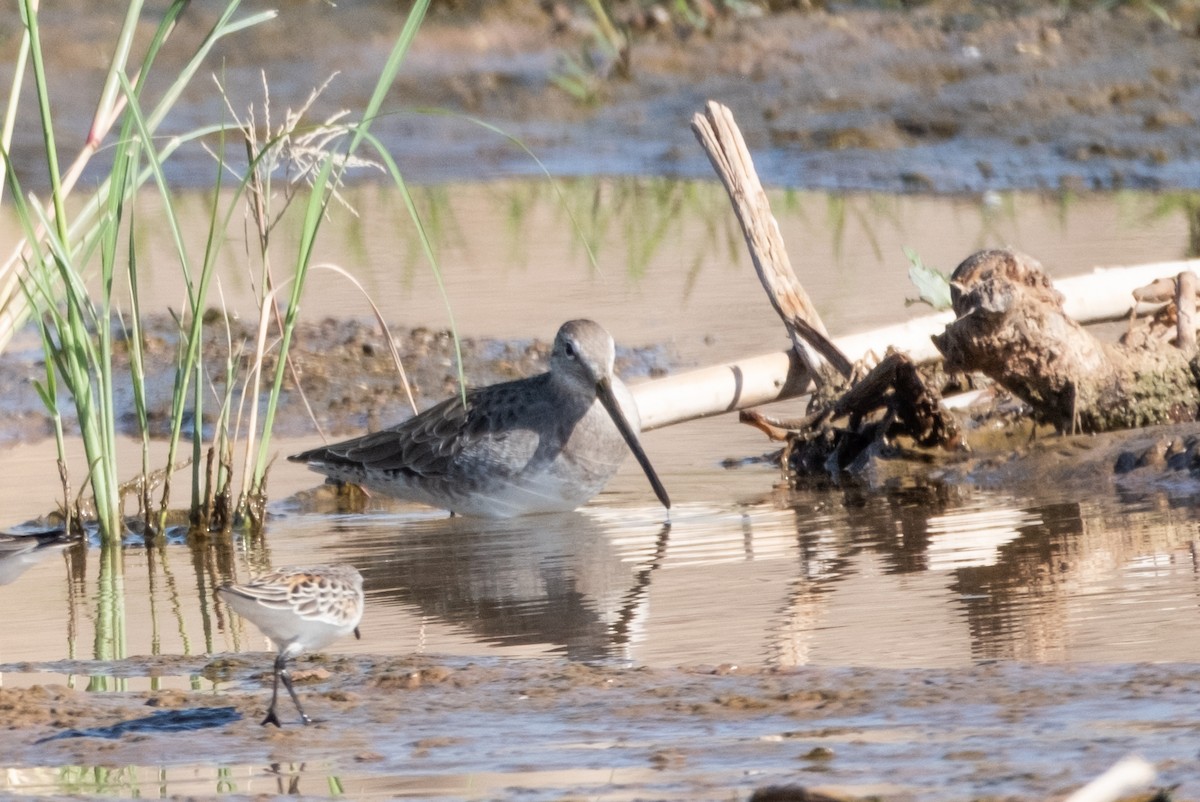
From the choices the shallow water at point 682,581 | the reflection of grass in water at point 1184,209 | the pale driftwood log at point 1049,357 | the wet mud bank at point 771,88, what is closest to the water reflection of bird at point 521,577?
the shallow water at point 682,581

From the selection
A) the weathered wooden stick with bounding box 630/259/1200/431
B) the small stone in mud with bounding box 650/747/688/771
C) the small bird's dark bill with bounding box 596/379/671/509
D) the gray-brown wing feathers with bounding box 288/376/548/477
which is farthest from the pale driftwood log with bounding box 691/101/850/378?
the small stone in mud with bounding box 650/747/688/771

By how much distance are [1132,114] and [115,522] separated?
36.2ft

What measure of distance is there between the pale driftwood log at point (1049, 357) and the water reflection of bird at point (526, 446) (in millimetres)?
1126

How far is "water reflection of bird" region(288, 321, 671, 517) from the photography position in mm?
6523

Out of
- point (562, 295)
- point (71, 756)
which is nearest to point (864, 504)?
point (71, 756)

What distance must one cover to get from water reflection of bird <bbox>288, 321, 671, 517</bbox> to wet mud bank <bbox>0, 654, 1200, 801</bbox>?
2.18m

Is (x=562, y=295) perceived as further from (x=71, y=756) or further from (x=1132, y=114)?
(x=71, y=756)

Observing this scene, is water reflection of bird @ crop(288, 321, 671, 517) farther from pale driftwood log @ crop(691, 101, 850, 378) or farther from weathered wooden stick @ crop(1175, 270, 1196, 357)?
weathered wooden stick @ crop(1175, 270, 1196, 357)

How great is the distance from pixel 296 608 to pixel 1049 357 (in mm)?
3472

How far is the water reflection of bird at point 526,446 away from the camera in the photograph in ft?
21.4

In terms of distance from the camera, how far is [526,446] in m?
6.58

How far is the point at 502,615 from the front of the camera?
200 inches

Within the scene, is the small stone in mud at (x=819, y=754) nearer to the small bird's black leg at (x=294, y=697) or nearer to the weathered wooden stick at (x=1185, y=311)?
the small bird's black leg at (x=294, y=697)

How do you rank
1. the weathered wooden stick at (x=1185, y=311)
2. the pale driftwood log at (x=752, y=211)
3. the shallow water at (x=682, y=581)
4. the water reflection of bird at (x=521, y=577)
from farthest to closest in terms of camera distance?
the pale driftwood log at (x=752, y=211) < the weathered wooden stick at (x=1185, y=311) < the water reflection of bird at (x=521, y=577) < the shallow water at (x=682, y=581)
